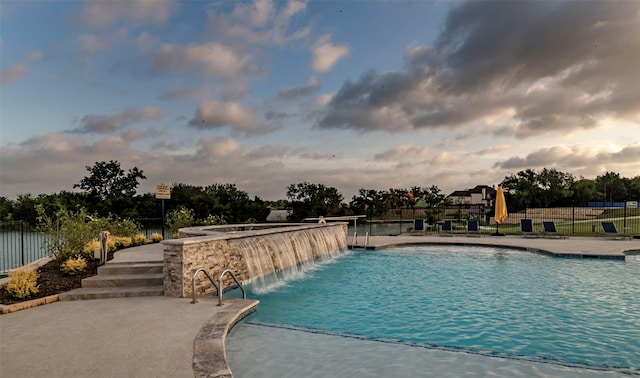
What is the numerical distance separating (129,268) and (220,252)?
2.02 metres

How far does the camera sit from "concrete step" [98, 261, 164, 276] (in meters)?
8.68

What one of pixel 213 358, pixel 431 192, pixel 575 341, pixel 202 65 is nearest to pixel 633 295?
pixel 575 341

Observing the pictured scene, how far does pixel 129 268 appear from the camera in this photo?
878 centimetres

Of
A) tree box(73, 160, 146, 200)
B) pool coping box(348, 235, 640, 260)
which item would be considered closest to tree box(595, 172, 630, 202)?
pool coping box(348, 235, 640, 260)

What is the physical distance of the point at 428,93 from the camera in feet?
59.9

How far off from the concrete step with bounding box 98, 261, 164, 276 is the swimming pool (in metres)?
2.33

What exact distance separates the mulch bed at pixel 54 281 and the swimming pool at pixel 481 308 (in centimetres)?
375

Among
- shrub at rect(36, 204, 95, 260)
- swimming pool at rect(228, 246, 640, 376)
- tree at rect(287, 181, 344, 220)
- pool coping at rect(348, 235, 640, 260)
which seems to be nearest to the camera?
swimming pool at rect(228, 246, 640, 376)

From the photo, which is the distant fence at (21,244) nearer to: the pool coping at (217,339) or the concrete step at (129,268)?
the concrete step at (129,268)

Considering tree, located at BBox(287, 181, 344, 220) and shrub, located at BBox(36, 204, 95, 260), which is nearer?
shrub, located at BBox(36, 204, 95, 260)

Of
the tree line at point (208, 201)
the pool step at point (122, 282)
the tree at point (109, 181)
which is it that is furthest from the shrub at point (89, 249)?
the tree at point (109, 181)

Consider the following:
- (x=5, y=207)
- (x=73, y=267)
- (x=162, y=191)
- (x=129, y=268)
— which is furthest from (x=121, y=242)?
(x=5, y=207)

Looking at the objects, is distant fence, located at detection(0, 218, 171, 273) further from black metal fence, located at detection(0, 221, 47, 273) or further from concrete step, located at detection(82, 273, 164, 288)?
concrete step, located at detection(82, 273, 164, 288)

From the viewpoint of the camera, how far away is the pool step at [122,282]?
7.62 meters
